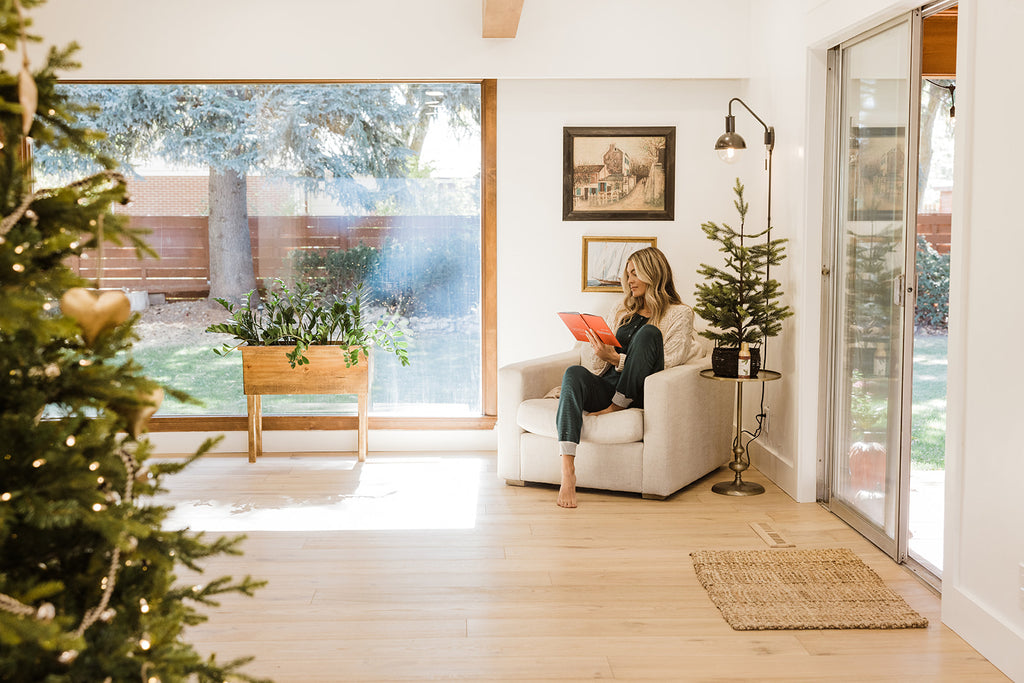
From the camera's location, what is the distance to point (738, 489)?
4457mm

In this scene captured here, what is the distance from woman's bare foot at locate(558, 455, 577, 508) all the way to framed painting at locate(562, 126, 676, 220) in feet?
5.35

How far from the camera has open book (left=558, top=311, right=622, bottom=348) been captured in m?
4.45

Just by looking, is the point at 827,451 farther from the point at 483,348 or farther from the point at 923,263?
the point at 483,348

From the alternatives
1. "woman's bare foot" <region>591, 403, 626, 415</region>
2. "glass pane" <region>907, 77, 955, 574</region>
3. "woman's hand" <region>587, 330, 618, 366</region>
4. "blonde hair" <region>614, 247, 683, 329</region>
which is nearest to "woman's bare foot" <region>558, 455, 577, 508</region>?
"woman's bare foot" <region>591, 403, 626, 415</region>

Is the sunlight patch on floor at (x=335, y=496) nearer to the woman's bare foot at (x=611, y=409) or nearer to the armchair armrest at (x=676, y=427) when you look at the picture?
the woman's bare foot at (x=611, y=409)

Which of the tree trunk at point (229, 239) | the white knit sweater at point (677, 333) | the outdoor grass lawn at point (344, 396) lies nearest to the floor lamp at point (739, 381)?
the white knit sweater at point (677, 333)

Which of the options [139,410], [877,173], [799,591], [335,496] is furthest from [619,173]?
[139,410]

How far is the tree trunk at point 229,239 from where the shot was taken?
538 centimetres

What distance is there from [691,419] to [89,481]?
345 centimetres

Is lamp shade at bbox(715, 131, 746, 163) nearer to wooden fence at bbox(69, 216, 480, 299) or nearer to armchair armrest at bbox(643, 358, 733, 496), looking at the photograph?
armchair armrest at bbox(643, 358, 733, 496)

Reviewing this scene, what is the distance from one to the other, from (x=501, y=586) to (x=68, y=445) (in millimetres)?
2068

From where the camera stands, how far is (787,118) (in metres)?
4.51

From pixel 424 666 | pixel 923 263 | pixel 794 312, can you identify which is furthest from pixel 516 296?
pixel 424 666

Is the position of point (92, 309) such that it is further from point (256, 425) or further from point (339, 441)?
point (339, 441)
